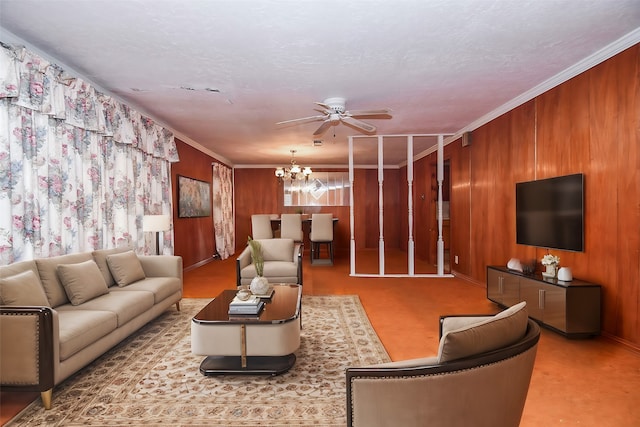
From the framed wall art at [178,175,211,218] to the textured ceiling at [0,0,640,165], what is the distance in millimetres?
2048

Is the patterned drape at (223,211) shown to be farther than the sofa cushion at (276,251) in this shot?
Yes

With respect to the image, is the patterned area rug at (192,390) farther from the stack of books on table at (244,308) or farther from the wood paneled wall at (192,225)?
the wood paneled wall at (192,225)

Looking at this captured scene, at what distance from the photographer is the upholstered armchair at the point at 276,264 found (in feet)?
15.6

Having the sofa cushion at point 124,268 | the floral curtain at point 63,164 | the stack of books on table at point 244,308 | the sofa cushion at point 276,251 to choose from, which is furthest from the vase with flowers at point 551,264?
the floral curtain at point 63,164

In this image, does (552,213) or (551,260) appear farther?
(552,213)

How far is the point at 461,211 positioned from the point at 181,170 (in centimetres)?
517

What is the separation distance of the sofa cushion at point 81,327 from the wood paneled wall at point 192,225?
364 centimetres

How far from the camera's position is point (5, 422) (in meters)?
2.06

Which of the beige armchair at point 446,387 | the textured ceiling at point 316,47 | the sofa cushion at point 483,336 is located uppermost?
the textured ceiling at point 316,47

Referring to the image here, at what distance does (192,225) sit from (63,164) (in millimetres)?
3857

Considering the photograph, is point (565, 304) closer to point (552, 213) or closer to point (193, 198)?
point (552, 213)

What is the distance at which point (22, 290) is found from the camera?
2.47 metres


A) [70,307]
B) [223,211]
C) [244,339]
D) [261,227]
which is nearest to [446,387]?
[244,339]

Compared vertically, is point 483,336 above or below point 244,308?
above
